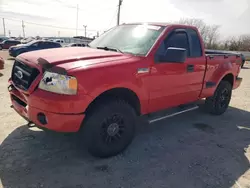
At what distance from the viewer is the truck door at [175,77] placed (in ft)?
11.6

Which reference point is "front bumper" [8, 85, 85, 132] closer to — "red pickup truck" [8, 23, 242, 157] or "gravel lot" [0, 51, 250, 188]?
"red pickup truck" [8, 23, 242, 157]

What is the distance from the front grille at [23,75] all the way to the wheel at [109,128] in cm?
85

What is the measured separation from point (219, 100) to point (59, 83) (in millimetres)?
4043

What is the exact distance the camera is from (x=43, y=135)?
383 centimetres

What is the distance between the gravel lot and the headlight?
3.36 ft

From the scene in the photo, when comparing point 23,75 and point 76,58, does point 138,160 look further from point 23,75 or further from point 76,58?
point 23,75

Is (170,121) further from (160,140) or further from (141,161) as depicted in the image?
(141,161)

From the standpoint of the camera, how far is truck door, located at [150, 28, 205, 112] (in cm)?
355

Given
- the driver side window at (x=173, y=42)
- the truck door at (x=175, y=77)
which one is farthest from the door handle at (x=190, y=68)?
→ the driver side window at (x=173, y=42)

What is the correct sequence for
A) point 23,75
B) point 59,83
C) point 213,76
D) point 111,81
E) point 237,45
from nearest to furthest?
point 59,83
point 111,81
point 23,75
point 213,76
point 237,45

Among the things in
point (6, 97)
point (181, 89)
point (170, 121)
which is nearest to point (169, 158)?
point (181, 89)

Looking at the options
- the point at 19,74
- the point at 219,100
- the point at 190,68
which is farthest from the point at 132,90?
the point at 219,100

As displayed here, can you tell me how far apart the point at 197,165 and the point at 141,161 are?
782 millimetres

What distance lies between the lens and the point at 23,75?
3.13 meters
